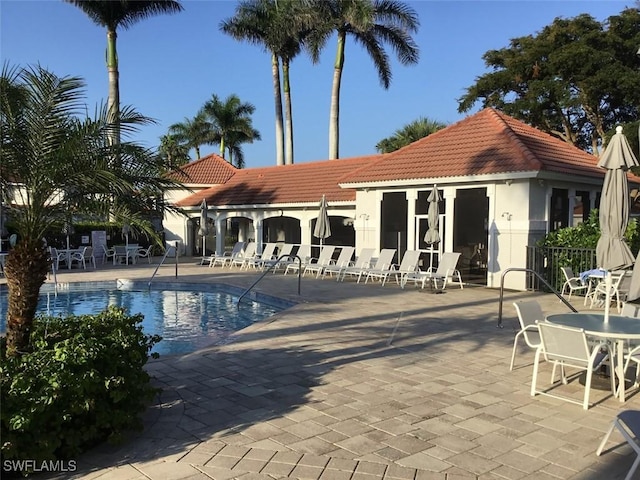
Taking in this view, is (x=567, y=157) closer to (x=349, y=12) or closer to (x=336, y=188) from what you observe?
(x=336, y=188)

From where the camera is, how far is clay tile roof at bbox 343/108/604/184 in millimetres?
15008

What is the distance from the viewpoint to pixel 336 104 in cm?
3095

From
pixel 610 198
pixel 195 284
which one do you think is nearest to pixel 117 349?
pixel 610 198

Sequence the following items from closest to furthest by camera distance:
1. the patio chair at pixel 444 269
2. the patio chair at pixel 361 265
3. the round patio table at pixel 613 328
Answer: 1. the round patio table at pixel 613 328
2. the patio chair at pixel 444 269
3. the patio chair at pixel 361 265

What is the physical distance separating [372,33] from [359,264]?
1883cm

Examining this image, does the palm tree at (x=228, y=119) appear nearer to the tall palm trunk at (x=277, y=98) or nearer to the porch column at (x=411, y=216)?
the tall palm trunk at (x=277, y=98)

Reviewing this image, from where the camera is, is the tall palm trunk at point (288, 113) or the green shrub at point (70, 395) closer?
the green shrub at point (70, 395)

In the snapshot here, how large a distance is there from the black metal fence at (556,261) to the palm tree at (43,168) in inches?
447

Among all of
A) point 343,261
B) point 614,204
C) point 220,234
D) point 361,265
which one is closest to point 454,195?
point 361,265

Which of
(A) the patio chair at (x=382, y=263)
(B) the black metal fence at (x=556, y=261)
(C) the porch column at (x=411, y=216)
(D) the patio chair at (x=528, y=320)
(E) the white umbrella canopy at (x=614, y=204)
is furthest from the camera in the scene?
(C) the porch column at (x=411, y=216)

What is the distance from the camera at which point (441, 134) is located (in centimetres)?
1881

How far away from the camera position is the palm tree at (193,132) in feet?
164

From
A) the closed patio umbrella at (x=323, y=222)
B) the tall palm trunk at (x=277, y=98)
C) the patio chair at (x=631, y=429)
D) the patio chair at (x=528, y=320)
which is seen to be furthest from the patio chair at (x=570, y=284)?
the tall palm trunk at (x=277, y=98)

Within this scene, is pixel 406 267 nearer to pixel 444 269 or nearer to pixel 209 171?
pixel 444 269
